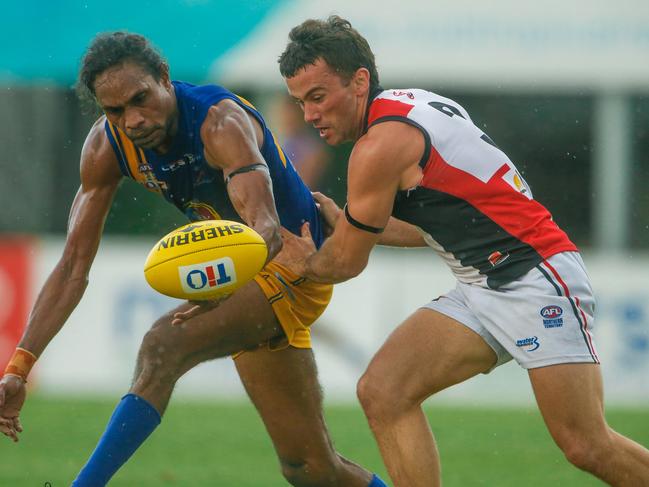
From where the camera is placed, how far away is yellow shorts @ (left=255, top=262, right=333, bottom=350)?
553 cm

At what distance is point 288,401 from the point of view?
5.57m

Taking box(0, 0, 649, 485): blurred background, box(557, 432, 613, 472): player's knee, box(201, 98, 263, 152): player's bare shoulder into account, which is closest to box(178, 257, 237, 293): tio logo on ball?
box(201, 98, 263, 152): player's bare shoulder

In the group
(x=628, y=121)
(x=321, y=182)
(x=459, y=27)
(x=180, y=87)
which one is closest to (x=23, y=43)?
(x=321, y=182)

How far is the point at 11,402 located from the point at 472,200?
212cm

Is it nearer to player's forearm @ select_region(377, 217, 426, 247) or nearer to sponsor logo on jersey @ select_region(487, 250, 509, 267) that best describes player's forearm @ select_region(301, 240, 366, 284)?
sponsor logo on jersey @ select_region(487, 250, 509, 267)

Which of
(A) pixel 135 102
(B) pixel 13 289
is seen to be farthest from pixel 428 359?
(B) pixel 13 289

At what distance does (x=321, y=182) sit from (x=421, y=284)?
236 centimetres

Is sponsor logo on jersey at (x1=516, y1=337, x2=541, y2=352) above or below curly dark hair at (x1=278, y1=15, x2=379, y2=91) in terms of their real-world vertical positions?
below

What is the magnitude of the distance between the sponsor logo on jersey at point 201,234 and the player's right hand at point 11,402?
1018 millimetres

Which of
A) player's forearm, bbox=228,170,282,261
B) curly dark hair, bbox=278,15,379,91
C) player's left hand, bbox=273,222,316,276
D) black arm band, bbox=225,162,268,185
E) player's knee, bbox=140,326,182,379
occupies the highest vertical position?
curly dark hair, bbox=278,15,379,91

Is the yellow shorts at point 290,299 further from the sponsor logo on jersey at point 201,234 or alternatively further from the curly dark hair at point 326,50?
the curly dark hair at point 326,50

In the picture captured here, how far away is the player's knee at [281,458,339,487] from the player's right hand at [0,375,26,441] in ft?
3.96

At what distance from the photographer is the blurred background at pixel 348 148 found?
12.0 metres

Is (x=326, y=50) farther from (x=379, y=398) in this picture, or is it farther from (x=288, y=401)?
(x=288, y=401)
